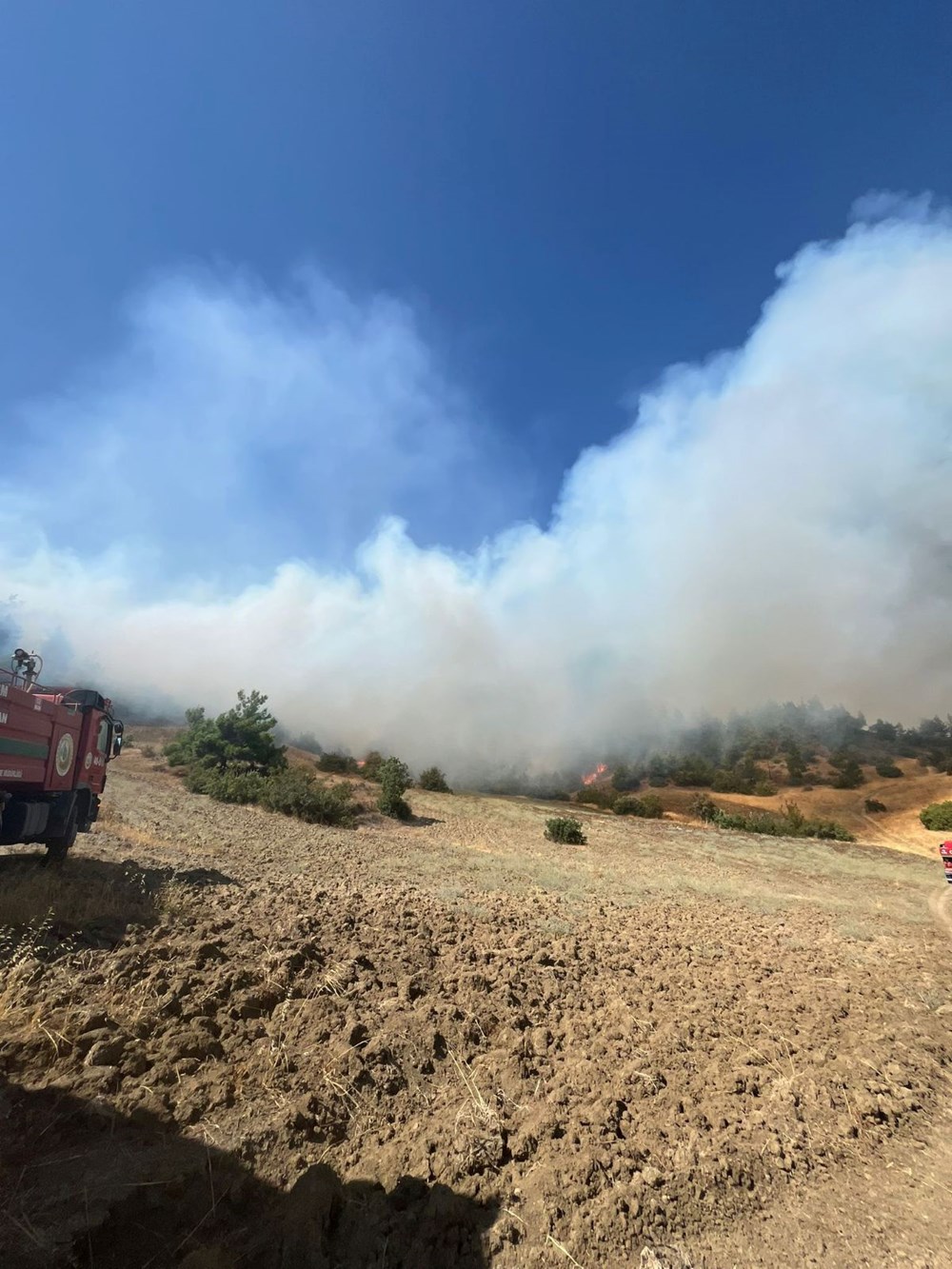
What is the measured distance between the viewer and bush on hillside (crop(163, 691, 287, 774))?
109 ft

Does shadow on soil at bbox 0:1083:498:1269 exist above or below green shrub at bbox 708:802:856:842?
above

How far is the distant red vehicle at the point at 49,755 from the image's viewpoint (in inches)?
352

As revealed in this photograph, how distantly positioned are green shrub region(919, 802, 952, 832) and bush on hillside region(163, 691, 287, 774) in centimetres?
4379

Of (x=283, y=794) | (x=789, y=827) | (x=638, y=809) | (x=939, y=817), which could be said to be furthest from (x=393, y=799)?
(x=939, y=817)

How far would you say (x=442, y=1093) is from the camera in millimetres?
4453

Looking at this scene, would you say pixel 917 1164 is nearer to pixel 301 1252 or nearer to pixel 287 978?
pixel 301 1252

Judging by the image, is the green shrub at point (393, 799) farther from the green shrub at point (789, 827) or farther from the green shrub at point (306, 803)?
the green shrub at point (789, 827)

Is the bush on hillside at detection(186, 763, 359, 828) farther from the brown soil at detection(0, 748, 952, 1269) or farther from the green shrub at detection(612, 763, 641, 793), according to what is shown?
the green shrub at detection(612, 763, 641, 793)

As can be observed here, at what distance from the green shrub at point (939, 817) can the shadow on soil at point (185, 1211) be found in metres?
49.9

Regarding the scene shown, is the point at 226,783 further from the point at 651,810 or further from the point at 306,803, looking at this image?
the point at 651,810

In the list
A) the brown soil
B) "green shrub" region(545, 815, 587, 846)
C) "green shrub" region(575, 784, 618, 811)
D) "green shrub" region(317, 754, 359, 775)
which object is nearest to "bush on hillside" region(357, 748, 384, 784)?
"green shrub" region(317, 754, 359, 775)

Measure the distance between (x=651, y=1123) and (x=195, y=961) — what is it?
4.20m

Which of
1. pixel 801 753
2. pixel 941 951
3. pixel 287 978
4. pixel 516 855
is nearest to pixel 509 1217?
pixel 287 978

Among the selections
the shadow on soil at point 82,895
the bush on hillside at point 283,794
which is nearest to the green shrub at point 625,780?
the bush on hillside at point 283,794
